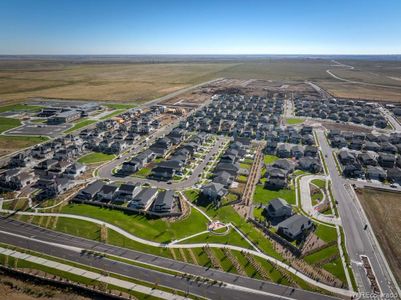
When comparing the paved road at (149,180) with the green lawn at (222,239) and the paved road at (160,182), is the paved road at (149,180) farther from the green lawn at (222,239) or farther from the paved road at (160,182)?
the green lawn at (222,239)

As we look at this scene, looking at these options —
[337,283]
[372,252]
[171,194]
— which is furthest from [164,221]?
[372,252]

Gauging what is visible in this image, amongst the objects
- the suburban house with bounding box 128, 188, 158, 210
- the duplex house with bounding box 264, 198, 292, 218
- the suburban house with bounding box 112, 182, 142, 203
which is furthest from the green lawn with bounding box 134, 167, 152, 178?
the duplex house with bounding box 264, 198, 292, 218

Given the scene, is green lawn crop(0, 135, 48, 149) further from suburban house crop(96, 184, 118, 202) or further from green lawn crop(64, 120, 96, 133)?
suburban house crop(96, 184, 118, 202)

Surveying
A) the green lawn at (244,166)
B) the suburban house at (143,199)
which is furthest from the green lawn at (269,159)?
the suburban house at (143,199)

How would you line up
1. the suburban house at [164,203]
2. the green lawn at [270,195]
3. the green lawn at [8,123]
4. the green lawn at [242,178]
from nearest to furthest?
the suburban house at [164,203]
the green lawn at [270,195]
the green lawn at [242,178]
the green lawn at [8,123]

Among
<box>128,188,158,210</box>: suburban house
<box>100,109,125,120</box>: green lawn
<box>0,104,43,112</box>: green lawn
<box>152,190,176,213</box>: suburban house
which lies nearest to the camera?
<box>152,190,176,213</box>: suburban house
